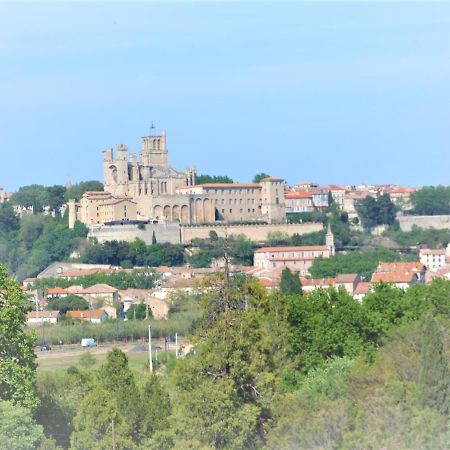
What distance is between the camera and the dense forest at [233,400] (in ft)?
60.1

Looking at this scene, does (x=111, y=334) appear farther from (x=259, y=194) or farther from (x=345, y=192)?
(x=345, y=192)

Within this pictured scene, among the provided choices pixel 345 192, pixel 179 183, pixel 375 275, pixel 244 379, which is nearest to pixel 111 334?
pixel 375 275

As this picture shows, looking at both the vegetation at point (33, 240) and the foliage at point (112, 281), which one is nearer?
the foliage at point (112, 281)

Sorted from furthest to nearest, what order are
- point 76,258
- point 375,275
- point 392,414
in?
point 76,258 → point 375,275 → point 392,414

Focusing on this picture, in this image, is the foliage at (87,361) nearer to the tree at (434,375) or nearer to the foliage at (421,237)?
the tree at (434,375)

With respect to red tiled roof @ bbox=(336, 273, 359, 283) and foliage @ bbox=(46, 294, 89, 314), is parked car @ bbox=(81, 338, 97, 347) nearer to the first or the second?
foliage @ bbox=(46, 294, 89, 314)

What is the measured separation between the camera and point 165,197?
2832 inches

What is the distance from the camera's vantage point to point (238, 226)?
70.5m

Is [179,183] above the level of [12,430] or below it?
above

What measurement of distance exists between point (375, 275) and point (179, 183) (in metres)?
21.1

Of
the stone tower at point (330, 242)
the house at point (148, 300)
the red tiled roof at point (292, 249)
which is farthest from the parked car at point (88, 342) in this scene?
the stone tower at point (330, 242)

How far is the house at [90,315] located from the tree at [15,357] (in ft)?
91.6

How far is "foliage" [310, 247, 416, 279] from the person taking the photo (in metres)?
59.2

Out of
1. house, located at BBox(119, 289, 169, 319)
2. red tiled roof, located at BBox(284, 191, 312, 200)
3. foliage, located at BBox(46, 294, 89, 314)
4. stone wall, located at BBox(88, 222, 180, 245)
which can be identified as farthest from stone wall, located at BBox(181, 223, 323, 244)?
foliage, located at BBox(46, 294, 89, 314)
